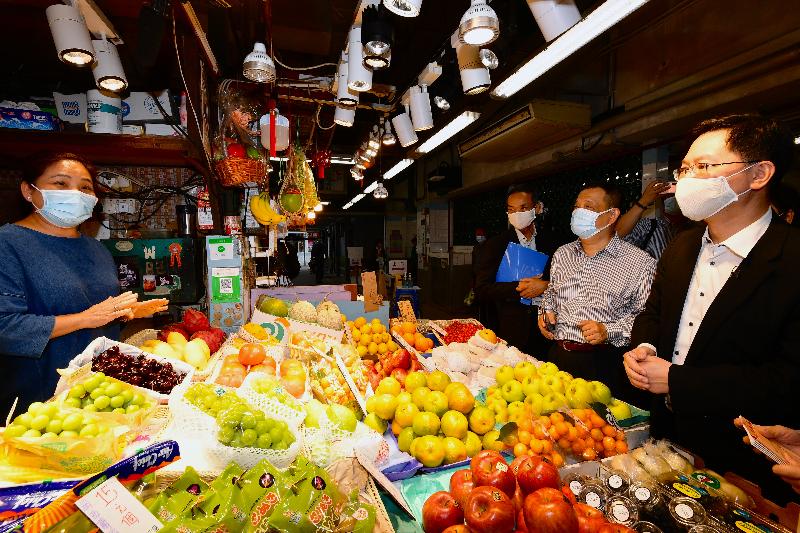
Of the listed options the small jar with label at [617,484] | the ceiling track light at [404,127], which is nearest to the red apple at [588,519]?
the small jar with label at [617,484]

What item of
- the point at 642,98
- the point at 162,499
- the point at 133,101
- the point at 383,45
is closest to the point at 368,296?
the point at 383,45

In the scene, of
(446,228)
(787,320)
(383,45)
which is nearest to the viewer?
(787,320)

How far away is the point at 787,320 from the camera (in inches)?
64.7

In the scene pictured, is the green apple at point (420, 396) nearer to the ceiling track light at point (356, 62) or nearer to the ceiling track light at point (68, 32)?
the ceiling track light at point (356, 62)

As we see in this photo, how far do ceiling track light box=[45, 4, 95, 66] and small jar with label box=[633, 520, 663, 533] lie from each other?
13.0 ft

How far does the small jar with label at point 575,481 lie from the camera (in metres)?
Result: 1.41

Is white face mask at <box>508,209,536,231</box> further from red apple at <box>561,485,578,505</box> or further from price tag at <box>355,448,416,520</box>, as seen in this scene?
price tag at <box>355,448,416,520</box>

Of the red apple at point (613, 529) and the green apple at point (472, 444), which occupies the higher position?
the red apple at point (613, 529)

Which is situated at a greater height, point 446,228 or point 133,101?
point 133,101

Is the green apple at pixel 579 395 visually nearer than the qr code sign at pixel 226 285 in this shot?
Yes

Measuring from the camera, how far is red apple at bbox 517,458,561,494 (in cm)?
131

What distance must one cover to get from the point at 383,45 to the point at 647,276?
8.39ft

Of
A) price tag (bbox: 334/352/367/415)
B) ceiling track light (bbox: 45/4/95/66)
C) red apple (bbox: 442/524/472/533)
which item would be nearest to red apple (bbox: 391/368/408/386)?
price tag (bbox: 334/352/367/415)

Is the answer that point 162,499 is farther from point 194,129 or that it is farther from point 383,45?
point 194,129
